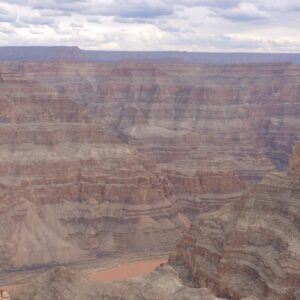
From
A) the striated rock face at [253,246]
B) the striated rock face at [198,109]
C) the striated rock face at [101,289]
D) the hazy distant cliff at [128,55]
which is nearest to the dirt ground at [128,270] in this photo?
the striated rock face at [253,246]

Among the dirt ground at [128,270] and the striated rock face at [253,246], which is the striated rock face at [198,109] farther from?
the striated rock face at [253,246]

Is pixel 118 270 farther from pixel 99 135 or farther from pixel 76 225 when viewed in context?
pixel 99 135

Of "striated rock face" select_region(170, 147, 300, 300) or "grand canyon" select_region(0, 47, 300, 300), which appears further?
"grand canyon" select_region(0, 47, 300, 300)

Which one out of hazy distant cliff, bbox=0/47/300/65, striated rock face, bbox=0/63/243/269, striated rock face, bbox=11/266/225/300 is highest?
hazy distant cliff, bbox=0/47/300/65

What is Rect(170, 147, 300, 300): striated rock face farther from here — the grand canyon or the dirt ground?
the dirt ground

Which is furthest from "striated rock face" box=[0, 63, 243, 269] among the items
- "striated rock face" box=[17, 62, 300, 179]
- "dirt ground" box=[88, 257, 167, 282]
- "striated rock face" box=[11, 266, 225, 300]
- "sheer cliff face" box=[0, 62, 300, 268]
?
"striated rock face" box=[11, 266, 225, 300]

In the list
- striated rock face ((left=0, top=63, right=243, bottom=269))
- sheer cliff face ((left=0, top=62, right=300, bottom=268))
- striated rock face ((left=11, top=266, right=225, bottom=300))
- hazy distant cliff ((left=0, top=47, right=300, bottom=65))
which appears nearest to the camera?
striated rock face ((left=11, top=266, right=225, bottom=300))

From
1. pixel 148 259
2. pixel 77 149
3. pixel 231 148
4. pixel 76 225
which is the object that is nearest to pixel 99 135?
pixel 77 149
